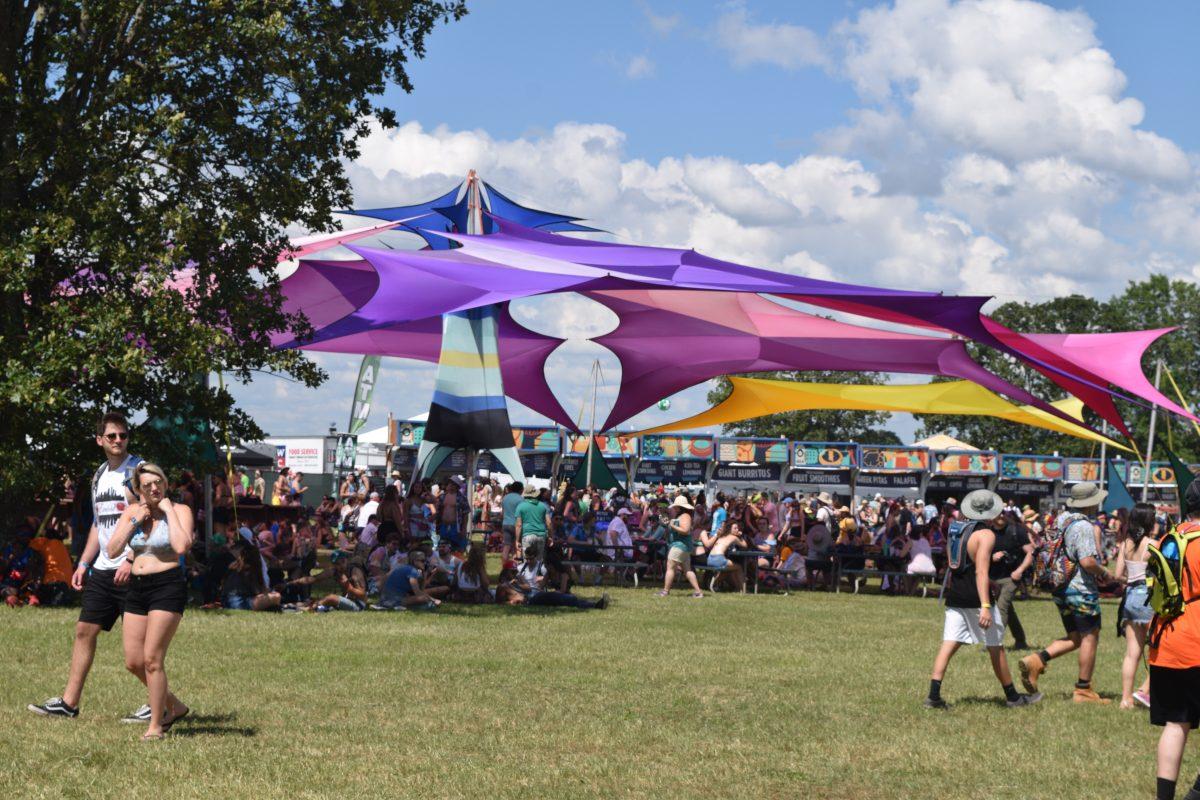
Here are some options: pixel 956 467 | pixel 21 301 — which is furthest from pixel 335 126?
pixel 956 467

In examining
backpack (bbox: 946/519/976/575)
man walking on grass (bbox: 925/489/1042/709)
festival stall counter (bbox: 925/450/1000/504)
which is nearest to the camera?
man walking on grass (bbox: 925/489/1042/709)

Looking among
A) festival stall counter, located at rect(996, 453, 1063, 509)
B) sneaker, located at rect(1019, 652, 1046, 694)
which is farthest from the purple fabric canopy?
festival stall counter, located at rect(996, 453, 1063, 509)

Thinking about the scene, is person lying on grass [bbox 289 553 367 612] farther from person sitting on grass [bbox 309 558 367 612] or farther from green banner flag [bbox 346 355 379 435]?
green banner flag [bbox 346 355 379 435]

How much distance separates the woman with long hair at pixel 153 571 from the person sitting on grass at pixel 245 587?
7.15m

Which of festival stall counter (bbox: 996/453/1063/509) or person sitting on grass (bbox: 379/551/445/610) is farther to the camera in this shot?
festival stall counter (bbox: 996/453/1063/509)

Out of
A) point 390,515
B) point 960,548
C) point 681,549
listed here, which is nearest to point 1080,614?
point 960,548

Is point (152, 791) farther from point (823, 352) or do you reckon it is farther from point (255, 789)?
point (823, 352)

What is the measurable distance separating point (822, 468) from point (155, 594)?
138 feet

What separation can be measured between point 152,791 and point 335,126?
9347 millimetres

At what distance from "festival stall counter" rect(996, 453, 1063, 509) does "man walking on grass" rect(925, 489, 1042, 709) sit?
42787mm

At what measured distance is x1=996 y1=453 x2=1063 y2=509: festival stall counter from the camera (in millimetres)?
50469

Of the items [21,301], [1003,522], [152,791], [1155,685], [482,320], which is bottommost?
[152,791]

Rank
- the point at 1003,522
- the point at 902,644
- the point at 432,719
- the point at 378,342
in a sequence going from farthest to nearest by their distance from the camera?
the point at 378,342, the point at 902,644, the point at 1003,522, the point at 432,719

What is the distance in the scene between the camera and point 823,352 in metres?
21.9
